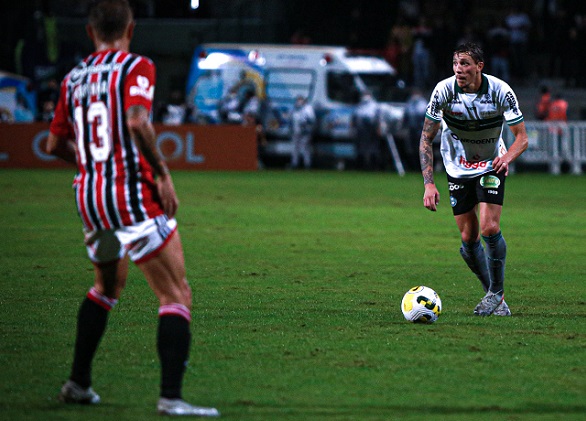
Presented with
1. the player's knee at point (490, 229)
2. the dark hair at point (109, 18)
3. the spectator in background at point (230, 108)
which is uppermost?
the dark hair at point (109, 18)

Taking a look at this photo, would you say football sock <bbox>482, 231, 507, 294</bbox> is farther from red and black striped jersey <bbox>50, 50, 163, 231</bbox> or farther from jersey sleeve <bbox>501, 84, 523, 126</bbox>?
red and black striped jersey <bbox>50, 50, 163, 231</bbox>

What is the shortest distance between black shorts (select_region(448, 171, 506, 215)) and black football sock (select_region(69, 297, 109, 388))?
12.8ft

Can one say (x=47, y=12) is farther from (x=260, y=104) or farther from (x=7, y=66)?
(x=260, y=104)

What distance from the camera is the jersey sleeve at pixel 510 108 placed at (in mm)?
8406

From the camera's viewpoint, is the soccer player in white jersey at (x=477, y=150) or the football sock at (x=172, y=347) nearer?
the football sock at (x=172, y=347)

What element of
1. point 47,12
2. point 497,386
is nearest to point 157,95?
point 47,12

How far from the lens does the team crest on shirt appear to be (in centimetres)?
518

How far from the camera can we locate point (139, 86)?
205 inches

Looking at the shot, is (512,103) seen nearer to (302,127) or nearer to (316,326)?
(316,326)

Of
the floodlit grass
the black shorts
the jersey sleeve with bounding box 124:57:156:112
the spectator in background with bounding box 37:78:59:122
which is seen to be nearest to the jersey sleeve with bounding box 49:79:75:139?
the jersey sleeve with bounding box 124:57:156:112

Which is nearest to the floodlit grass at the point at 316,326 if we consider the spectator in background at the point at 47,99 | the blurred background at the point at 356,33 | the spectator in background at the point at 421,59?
the spectator in background at the point at 47,99

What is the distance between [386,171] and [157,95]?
10.1m

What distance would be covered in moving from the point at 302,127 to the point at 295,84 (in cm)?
134

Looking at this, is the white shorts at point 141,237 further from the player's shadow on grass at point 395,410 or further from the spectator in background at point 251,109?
the spectator in background at point 251,109
